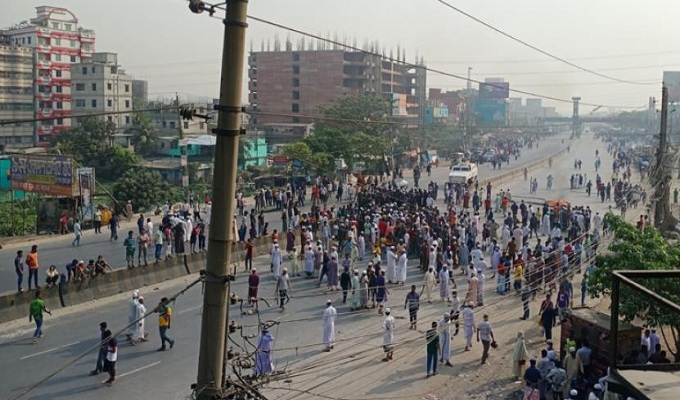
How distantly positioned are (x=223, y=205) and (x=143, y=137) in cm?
Result: 5655

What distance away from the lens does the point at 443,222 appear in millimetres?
26375

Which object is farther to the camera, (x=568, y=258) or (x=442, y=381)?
(x=568, y=258)

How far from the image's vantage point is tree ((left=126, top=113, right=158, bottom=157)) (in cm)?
6009

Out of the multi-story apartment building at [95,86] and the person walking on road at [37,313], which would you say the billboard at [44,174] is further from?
the multi-story apartment building at [95,86]

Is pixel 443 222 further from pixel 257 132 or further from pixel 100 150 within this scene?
pixel 257 132

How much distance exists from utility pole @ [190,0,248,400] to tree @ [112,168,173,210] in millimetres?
30708

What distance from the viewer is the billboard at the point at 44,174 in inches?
1055

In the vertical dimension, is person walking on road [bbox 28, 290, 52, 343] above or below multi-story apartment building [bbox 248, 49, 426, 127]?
below

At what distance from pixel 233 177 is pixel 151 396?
7.96m

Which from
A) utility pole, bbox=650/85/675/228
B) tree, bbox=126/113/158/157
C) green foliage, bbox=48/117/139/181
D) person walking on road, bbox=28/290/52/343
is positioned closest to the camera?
person walking on road, bbox=28/290/52/343

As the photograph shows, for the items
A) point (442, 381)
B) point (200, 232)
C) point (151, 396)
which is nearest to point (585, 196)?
point (200, 232)

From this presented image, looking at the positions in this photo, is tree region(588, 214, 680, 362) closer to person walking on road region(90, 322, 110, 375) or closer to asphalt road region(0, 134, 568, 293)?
person walking on road region(90, 322, 110, 375)

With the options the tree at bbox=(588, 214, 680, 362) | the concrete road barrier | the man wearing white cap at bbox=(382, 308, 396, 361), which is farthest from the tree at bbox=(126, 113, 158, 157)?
the tree at bbox=(588, 214, 680, 362)

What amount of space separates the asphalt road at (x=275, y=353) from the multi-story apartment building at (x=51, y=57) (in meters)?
51.9
